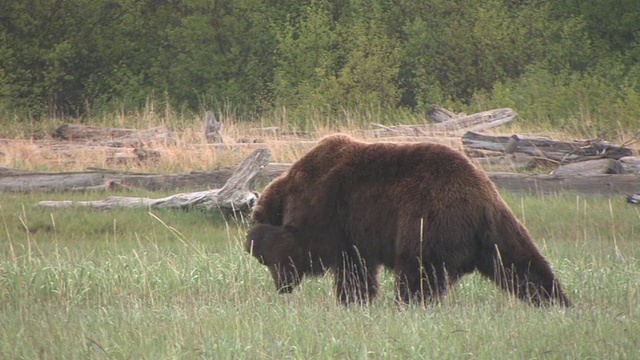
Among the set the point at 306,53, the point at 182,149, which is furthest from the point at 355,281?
the point at 306,53

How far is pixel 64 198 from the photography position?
1489 cm

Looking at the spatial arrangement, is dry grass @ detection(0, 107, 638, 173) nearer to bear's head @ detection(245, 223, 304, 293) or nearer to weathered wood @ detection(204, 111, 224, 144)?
weathered wood @ detection(204, 111, 224, 144)

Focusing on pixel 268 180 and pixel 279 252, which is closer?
pixel 279 252

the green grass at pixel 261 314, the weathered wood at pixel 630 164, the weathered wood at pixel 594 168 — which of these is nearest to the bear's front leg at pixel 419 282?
the green grass at pixel 261 314

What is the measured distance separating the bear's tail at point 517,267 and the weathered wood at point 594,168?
8.24 m

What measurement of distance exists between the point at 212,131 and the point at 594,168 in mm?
8136

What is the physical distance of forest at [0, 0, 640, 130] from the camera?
1184 inches

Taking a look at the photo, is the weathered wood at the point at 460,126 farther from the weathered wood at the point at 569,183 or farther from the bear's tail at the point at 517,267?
the bear's tail at the point at 517,267

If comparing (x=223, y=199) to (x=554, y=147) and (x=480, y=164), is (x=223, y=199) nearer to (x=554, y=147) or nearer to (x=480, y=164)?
(x=480, y=164)

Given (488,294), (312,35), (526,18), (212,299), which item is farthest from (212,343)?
(526,18)

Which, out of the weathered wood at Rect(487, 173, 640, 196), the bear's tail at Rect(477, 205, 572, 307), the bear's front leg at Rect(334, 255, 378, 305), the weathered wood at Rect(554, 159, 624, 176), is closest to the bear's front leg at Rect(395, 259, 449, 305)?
the bear's tail at Rect(477, 205, 572, 307)

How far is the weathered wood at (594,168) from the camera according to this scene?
1530 cm

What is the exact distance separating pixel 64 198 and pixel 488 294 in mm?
8355

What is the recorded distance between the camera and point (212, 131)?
796 inches
